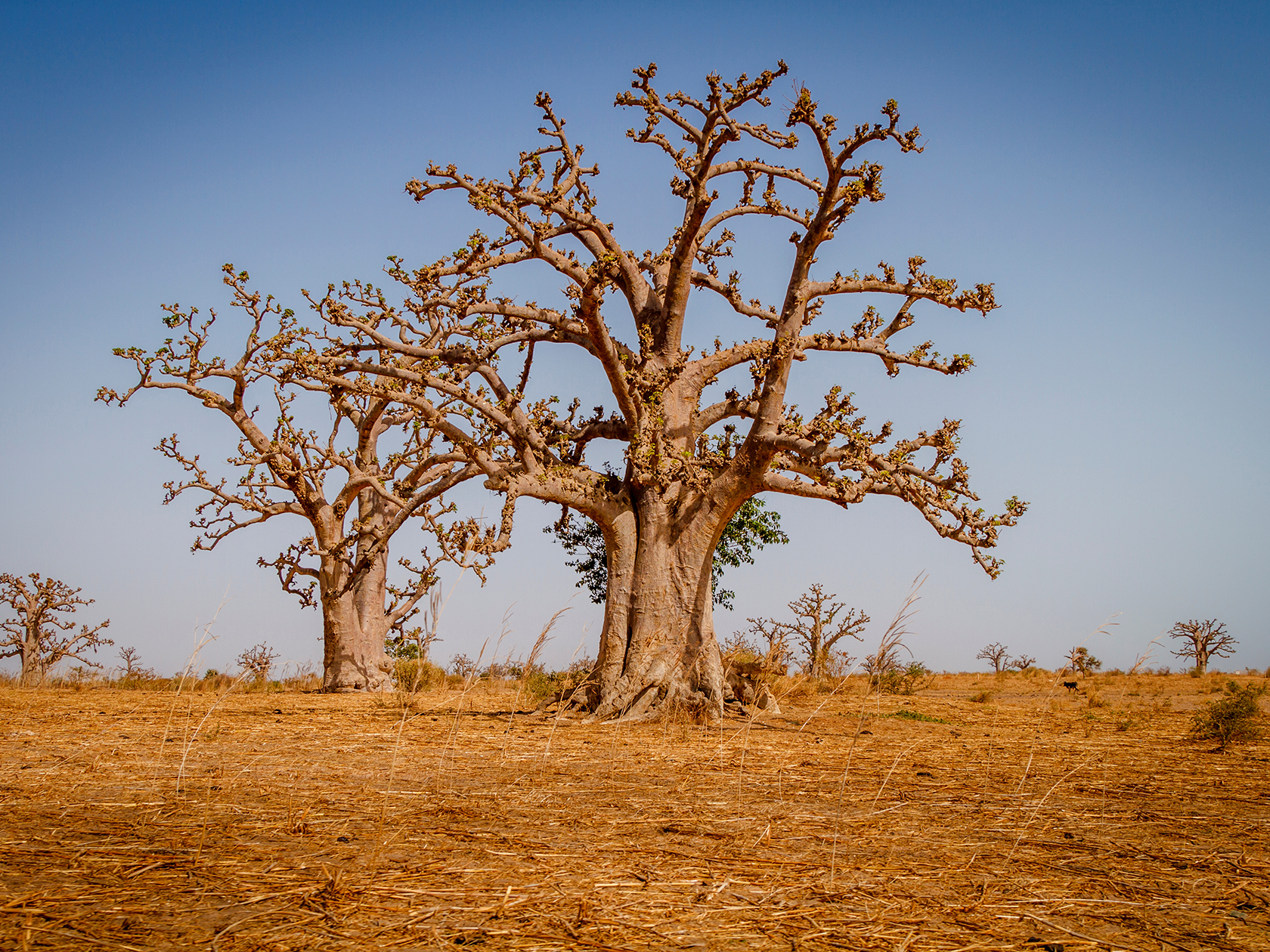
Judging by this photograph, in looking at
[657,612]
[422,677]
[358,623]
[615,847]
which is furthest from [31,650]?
[615,847]

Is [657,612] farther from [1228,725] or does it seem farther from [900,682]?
[900,682]

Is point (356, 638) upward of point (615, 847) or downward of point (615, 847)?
upward

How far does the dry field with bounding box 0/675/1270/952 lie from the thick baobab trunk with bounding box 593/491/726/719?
92.4 inches

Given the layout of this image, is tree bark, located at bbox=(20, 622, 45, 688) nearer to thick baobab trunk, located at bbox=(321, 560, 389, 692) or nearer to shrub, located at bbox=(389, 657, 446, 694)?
thick baobab trunk, located at bbox=(321, 560, 389, 692)

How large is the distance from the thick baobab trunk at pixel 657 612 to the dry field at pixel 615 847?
235cm

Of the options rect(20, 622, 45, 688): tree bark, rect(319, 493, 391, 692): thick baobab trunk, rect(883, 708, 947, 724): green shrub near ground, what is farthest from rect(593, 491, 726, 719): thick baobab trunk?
rect(20, 622, 45, 688): tree bark

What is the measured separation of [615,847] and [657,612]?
20.0 feet

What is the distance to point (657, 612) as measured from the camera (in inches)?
365

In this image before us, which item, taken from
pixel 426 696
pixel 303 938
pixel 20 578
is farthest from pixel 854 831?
pixel 20 578

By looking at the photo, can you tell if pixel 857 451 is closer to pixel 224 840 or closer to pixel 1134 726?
pixel 1134 726

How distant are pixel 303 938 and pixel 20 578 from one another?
2640 centimetres

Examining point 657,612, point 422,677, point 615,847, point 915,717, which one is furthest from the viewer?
point 422,677

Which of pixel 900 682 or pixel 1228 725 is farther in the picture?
pixel 900 682

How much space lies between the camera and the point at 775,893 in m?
2.64
